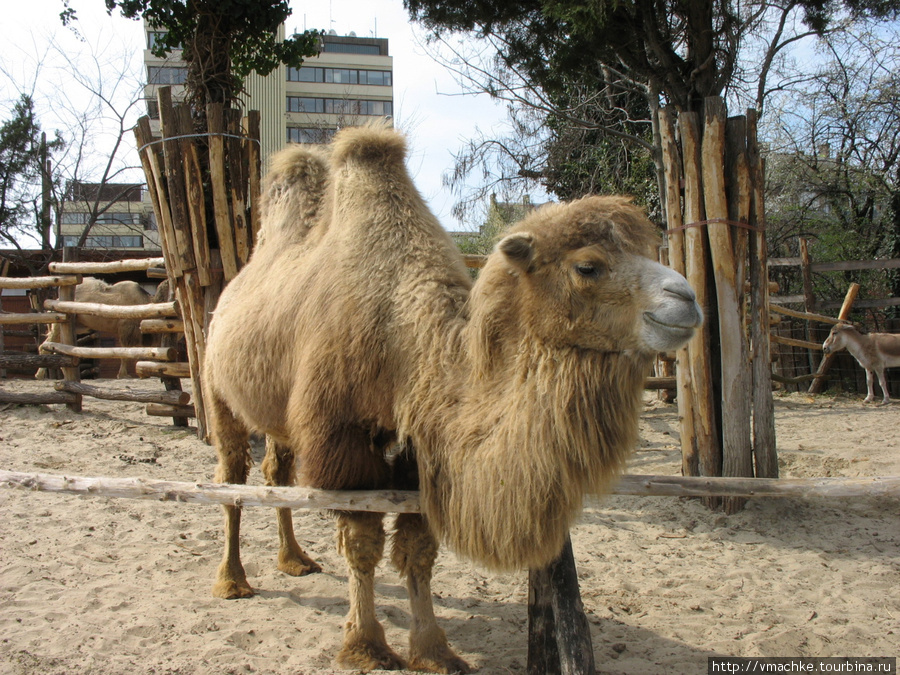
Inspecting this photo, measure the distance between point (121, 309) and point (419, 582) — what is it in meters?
7.01

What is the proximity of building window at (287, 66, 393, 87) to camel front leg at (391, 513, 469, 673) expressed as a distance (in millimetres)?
35914

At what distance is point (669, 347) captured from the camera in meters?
2.42

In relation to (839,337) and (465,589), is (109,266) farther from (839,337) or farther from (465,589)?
(839,337)

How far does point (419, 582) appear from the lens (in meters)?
3.33

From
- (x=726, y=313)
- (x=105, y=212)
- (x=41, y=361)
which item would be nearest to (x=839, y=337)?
(x=726, y=313)

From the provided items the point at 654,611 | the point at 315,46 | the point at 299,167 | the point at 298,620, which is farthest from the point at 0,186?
the point at 654,611

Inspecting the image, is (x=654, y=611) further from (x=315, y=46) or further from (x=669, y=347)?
(x=315, y=46)

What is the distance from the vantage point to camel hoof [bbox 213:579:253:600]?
4.15 metres

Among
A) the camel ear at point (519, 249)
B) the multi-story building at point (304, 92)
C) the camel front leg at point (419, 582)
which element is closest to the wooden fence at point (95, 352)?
the camel front leg at point (419, 582)

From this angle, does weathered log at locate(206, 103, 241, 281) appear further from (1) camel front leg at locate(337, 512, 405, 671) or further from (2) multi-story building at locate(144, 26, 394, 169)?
(2) multi-story building at locate(144, 26, 394, 169)

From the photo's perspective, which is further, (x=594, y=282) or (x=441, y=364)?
(x=441, y=364)

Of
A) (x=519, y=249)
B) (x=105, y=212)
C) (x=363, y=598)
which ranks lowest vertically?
(x=363, y=598)

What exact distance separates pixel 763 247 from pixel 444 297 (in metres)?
3.36

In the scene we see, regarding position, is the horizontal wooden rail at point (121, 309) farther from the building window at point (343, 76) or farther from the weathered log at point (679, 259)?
the building window at point (343, 76)
